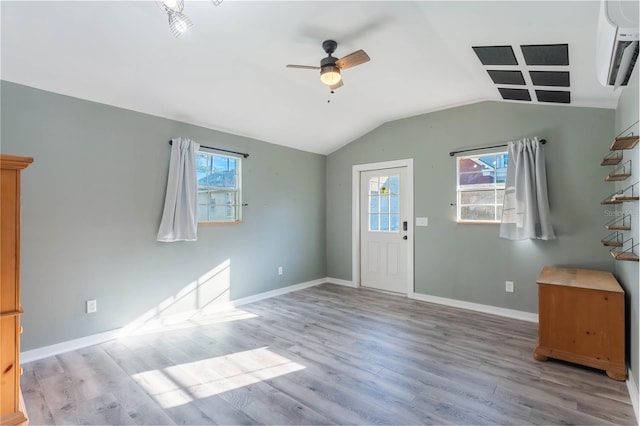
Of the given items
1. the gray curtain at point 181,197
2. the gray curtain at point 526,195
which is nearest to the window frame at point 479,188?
the gray curtain at point 526,195

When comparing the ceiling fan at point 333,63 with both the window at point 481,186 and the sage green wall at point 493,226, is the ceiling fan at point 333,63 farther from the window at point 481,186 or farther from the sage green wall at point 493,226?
the window at point 481,186

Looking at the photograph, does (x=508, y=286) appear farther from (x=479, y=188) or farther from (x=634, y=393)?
(x=634, y=393)

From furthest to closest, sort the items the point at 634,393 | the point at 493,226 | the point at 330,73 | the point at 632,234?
the point at 493,226 → the point at 330,73 → the point at 632,234 → the point at 634,393

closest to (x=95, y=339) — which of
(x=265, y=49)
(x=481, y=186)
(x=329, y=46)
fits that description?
(x=265, y=49)

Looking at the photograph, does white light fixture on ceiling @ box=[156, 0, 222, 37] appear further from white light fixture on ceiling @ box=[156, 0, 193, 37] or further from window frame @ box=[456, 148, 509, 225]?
window frame @ box=[456, 148, 509, 225]

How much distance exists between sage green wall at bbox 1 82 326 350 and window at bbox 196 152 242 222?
0.14 meters

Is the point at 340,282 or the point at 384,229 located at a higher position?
the point at 384,229

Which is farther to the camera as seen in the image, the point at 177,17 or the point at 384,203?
the point at 384,203

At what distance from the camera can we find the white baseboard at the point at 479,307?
3663 millimetres

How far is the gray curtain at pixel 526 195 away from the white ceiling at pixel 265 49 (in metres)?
0.66

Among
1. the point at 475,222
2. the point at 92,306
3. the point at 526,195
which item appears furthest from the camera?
the point at 475,222

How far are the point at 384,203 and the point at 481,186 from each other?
1.48 m

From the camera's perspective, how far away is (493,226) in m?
3.94

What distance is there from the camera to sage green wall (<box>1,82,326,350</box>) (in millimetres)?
2723
